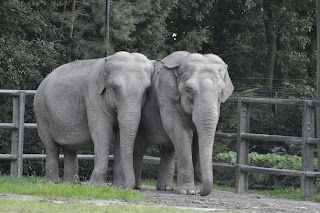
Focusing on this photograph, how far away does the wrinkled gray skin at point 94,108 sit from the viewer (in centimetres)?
1518

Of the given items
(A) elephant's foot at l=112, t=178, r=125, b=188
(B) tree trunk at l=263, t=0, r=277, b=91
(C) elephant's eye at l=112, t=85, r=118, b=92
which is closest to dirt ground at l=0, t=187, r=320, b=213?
(A) elephant's foot at l=112, t=178, r=125, b=188

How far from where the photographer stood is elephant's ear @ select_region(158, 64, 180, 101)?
1513 cm

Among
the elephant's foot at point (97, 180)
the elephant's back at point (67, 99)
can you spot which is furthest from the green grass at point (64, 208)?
the elephant's back at point (67, 99)

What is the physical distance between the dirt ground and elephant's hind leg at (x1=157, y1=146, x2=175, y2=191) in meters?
0.69

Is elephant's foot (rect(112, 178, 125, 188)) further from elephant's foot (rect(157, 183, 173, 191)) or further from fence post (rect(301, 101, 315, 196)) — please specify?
fence post (rect(301, 101, 315, 196))

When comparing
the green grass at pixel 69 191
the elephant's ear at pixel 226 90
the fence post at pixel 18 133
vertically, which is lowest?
the green grass at pixel 69 191

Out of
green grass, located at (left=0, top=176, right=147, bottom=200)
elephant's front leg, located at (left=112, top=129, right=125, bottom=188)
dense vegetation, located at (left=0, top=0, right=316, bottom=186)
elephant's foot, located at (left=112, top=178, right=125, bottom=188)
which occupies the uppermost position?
dense vegetation, located at (left=0, top=0, right=316, bottom=186)

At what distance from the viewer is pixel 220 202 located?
13.5 metres

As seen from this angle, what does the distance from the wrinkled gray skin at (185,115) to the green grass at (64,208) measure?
234 cm

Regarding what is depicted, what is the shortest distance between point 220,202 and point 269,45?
24698mm

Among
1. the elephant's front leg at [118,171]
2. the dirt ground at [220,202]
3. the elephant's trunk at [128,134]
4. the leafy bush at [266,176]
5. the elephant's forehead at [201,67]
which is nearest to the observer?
the dirt ground at [220,202]

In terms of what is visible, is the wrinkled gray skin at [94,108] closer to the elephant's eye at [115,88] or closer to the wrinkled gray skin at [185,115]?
the elephant's eye at [115,88]

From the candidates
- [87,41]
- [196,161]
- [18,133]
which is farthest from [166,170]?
[87,41]

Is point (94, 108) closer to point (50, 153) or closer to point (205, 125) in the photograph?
point (50, 153)
